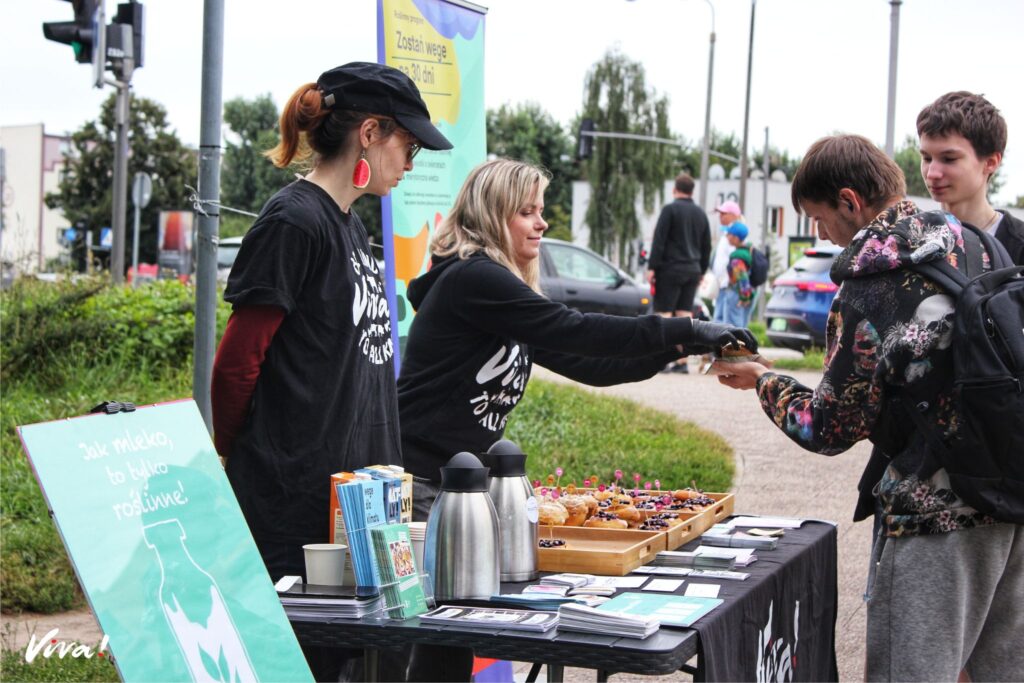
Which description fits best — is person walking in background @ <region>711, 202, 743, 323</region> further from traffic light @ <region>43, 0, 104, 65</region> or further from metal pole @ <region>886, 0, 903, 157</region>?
traffic light @ <region>43, 0, 104, 65</region>

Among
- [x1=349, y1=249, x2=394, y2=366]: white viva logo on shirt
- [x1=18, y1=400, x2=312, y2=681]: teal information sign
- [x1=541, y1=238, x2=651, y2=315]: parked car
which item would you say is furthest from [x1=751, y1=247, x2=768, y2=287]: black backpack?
[x1=18, y1=400, x2=312, y2=681]: teal information sign

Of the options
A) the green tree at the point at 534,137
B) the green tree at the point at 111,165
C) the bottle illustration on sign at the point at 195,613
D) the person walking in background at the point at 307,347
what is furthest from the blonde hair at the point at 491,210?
the green tree at the point at 534,137

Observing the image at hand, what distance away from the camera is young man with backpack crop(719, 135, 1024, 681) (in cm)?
275

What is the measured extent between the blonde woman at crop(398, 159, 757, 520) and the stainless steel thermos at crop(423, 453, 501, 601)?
702mm

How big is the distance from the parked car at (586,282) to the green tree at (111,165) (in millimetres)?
31745

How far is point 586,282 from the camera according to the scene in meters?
17.9

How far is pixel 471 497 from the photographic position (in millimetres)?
2631

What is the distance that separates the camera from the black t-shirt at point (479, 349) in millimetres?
3260

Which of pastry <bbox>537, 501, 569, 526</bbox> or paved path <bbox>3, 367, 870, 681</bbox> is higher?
pastry <bbox>537, 501, 569, 526</bbox>

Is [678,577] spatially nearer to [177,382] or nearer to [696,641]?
[696,641]

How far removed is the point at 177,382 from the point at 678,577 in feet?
24.7

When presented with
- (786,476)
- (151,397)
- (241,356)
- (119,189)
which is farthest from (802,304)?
(241,356)

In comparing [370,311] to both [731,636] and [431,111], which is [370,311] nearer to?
[731,636]

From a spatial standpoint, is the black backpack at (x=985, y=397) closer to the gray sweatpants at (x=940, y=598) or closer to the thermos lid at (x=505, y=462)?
the gray sweatpants at (x=940, y=598)
